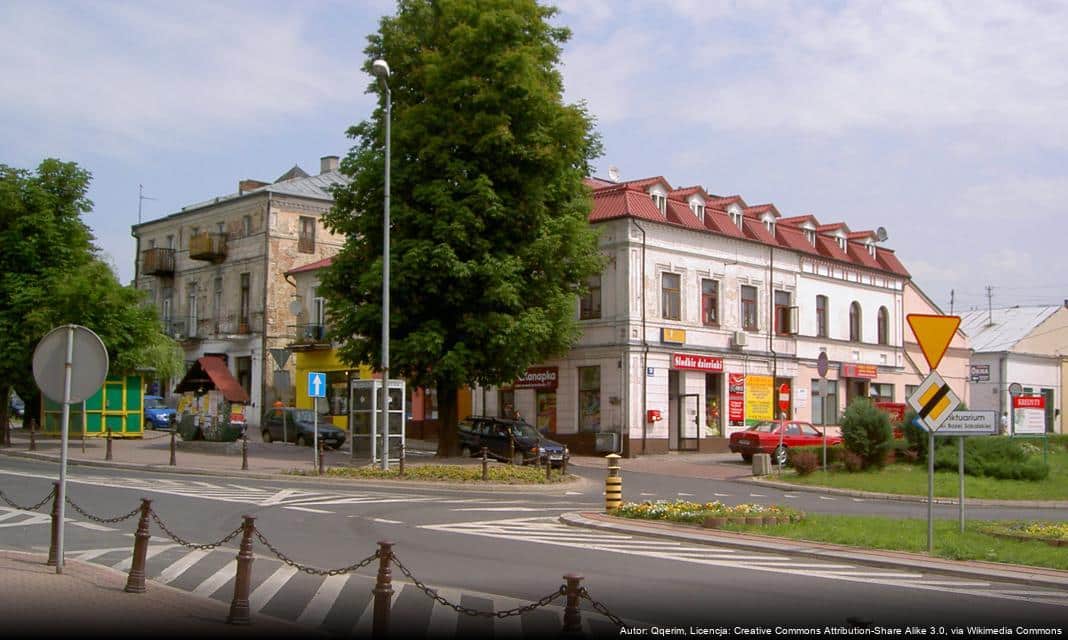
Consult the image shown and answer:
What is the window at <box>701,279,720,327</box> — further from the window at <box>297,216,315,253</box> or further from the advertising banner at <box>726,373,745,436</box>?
the window at <box>297,216,315,253</box>

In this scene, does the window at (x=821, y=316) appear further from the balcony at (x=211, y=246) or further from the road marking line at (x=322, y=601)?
the road marking line at (x=322, y=601)

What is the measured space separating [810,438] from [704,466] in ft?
14.7

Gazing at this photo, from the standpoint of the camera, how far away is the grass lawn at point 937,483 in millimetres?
27484

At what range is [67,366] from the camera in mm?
11398

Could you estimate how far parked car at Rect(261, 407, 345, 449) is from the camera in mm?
43812

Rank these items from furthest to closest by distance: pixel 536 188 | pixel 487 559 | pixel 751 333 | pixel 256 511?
1. pixel 751 333
2. pixel 536 188
3. pixel 256 511
4. pixel 487 559

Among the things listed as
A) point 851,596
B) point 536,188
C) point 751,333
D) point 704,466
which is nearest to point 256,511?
point 851,596

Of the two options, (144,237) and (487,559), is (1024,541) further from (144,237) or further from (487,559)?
(144,237)

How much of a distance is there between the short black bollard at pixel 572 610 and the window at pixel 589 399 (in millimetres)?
34717

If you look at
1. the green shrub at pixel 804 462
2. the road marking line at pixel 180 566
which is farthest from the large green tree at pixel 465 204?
the road marking line at pixel 180 566

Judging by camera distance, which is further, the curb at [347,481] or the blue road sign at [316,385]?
the blue road sign at [316,385]

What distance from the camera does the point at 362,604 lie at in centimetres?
1069

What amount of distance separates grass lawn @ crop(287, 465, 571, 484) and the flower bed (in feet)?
26.9

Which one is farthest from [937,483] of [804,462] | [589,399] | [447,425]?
[589,399]
